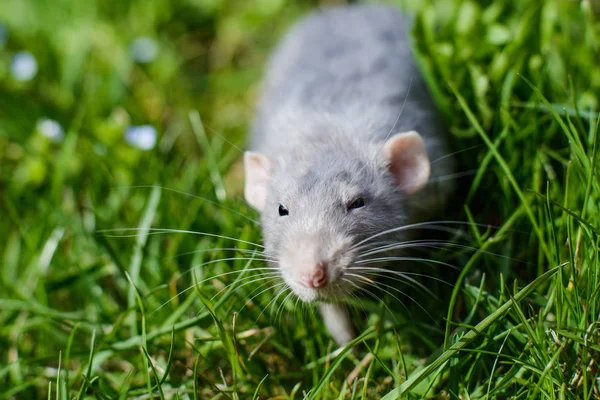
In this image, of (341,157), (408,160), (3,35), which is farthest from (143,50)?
(408,160)

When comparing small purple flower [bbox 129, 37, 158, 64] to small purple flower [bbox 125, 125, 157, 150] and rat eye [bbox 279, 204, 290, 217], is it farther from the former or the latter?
rat eye [bbox 279, 204, 290, 217]

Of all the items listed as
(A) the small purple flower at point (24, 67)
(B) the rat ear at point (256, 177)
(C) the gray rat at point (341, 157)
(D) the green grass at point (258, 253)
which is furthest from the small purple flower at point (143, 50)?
(B) the rat ear at point (256, 177)

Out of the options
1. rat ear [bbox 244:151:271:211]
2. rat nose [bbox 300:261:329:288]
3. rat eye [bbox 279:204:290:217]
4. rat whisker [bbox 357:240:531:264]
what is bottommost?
rat whisker [bbox 357:240:531:264]

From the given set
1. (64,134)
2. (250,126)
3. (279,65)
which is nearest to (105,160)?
(64,134)

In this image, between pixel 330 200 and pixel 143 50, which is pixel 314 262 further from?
pixel 143 50

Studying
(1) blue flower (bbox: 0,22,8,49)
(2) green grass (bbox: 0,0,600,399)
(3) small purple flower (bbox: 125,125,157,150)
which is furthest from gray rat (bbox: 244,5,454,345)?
(1) blue flower (bbox: 0,22,8,49)

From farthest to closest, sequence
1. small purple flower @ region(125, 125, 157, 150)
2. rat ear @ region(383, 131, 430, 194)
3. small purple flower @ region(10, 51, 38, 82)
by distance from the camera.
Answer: small purple flower @ region(10, 51, 38, 82), small purple flower @ region(125, 125, 157, 150), rat ear @ region(383, 131, 430, 194)
